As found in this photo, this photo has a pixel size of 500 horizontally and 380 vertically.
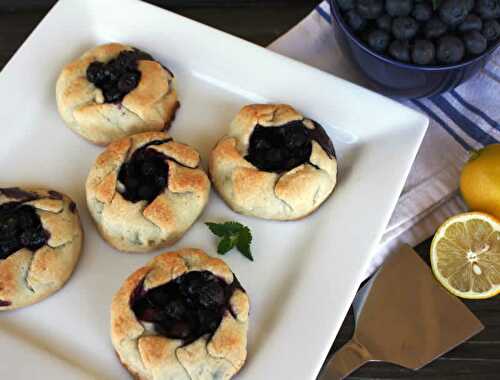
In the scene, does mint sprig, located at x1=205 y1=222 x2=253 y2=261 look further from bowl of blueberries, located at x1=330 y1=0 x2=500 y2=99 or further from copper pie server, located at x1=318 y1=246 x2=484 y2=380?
bowl of blueberries, located at x1=330 y1=0 x2=500 y2=99

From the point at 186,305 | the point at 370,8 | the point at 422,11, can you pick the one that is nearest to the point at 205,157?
the point at 186,305

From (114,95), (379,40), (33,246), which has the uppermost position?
(379,40)

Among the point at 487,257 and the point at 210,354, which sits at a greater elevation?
the point at 487,257

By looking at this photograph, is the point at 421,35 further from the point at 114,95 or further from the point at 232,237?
the point at 114,95

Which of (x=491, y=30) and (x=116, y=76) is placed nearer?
→ (x=491, y=30)

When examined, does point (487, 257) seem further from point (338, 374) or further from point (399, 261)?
point (338, 374)

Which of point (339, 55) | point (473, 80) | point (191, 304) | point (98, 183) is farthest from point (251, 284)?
point (473, 80)

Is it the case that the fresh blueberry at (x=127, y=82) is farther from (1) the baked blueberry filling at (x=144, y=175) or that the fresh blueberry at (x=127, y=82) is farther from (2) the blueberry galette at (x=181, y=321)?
(2) the blueberry galette at (x=181, y=321)
